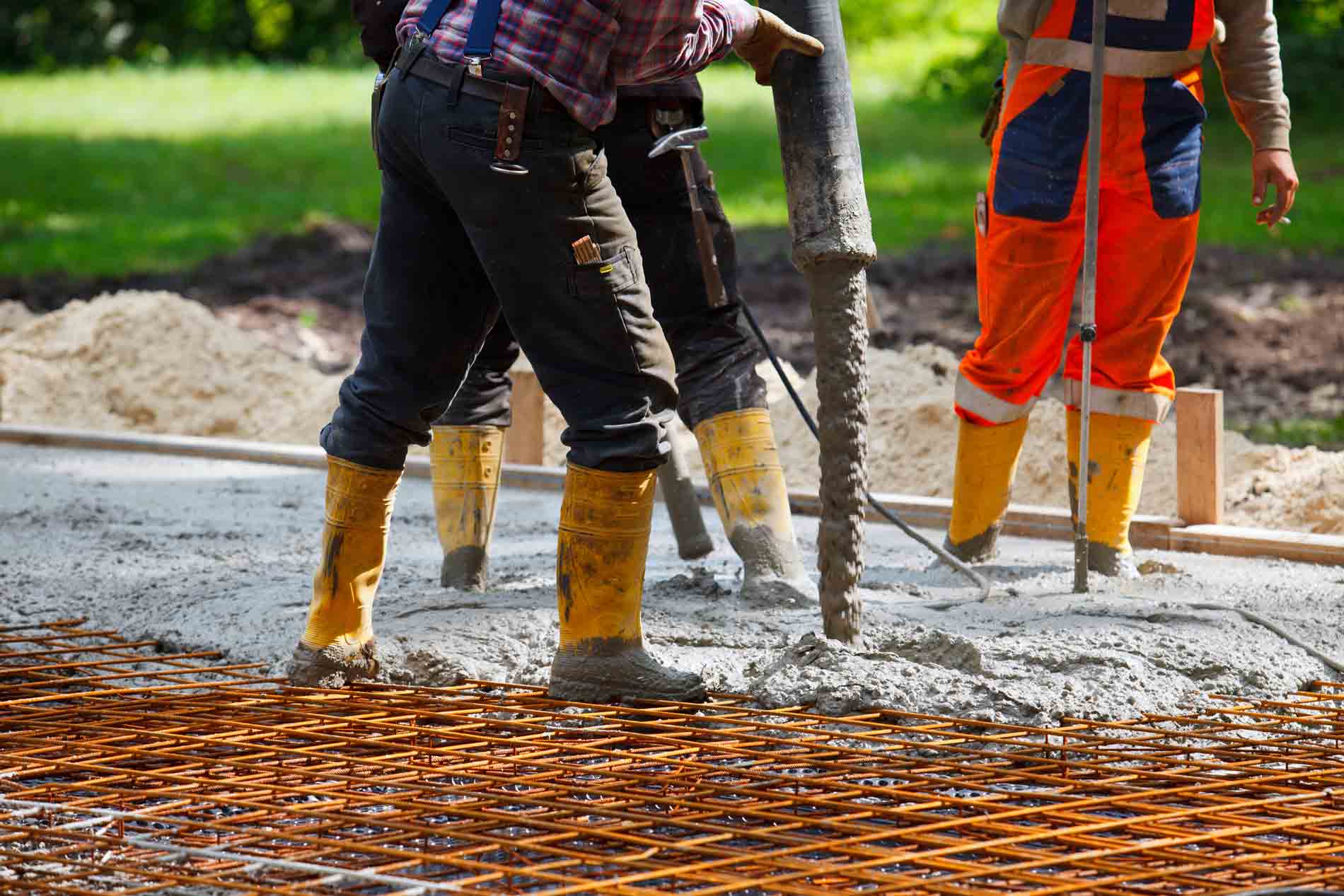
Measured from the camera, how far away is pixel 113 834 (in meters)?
2.53

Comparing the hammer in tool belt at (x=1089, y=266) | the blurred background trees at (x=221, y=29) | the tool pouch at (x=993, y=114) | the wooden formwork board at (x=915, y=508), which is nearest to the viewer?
the hammer in tool belt at (x=1089, y=266)

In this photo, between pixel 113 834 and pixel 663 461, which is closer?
pixel 113 834

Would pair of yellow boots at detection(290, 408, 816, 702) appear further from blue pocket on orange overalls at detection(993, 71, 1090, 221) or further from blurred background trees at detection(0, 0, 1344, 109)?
blurred background trees at detection(0, 0, 1344, 109)

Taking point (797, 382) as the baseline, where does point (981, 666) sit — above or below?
below

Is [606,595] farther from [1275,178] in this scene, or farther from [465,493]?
[1275,178]

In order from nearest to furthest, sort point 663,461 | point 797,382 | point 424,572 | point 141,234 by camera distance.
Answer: point 663,461 → point 424,572 → point 797,382 → point 141,234

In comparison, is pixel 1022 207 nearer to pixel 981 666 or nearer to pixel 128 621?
pixel 981 666

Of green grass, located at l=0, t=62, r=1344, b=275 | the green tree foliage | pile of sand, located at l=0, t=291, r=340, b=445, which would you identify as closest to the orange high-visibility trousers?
pile of sand, located at l=0, t=291, r=340, b=445

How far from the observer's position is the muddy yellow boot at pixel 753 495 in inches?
153

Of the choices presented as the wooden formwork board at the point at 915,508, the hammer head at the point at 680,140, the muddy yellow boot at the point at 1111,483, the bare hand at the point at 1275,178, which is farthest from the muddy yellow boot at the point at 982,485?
the hammer head at the point at 680,140

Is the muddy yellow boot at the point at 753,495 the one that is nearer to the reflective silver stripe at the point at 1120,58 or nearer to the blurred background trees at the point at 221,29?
the reflective silver stripe at the point at 1120,58

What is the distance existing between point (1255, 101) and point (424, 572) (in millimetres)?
2411

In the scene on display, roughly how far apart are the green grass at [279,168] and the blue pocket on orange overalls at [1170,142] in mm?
6390

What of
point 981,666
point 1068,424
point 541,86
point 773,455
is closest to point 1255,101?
point 1068,424
